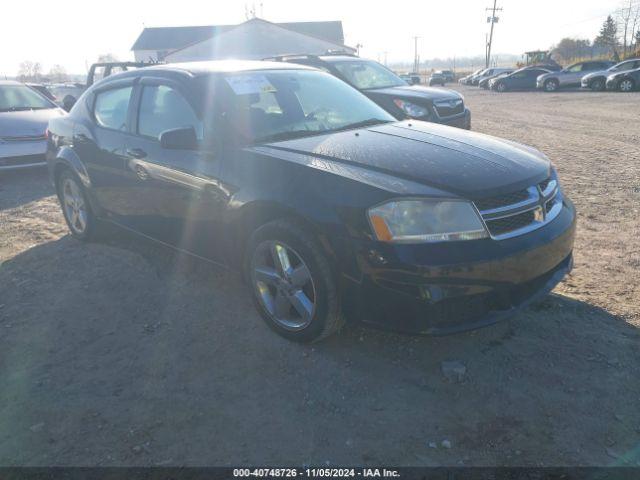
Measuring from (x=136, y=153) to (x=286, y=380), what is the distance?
7.16 feet

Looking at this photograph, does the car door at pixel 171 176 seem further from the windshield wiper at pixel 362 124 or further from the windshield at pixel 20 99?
the windshield at pixel 20 99

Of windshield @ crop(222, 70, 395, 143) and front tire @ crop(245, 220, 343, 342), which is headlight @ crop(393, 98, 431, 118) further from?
front tire @ crop(245, 220, 343, 342)

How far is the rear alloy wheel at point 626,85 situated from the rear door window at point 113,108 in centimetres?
2695

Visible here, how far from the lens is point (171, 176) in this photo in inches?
143

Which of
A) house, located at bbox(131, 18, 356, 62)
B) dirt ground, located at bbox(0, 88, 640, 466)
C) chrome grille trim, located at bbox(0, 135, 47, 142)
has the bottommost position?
dirt ground, located at bbox(0, 88, 640, 466)

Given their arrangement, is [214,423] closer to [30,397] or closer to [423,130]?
[30,397]

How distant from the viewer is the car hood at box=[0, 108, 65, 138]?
8055 mm

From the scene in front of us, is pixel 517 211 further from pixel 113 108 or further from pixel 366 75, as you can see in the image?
pixel 366 75

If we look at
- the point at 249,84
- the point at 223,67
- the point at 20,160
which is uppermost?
the point at 223,67

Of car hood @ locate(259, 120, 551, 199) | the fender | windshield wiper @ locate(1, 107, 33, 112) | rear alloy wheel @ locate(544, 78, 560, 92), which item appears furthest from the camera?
rear alloy wheel @ locate(544, 78, 560, 92)

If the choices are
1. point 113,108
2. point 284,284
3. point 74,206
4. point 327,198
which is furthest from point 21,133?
point 327,198

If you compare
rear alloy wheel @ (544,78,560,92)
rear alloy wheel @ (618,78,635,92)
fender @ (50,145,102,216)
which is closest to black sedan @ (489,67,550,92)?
rear alloy wheel @ (544,78,560,92)

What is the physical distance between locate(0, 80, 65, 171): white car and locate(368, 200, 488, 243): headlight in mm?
7483

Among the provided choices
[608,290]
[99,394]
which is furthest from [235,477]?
[608,290]
